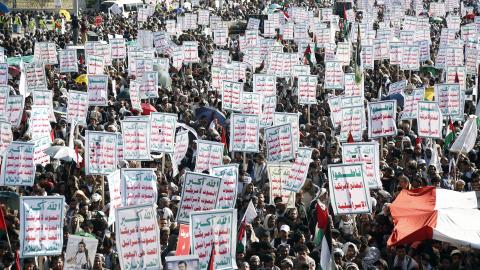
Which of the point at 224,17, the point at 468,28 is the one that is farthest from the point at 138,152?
the point at 224,17

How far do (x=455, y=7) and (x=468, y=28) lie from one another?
13.1 meters

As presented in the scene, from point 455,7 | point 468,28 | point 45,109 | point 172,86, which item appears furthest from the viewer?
point 455,7

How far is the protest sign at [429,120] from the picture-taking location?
19.4 m

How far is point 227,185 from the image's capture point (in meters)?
15.2

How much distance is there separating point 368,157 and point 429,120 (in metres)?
3.19

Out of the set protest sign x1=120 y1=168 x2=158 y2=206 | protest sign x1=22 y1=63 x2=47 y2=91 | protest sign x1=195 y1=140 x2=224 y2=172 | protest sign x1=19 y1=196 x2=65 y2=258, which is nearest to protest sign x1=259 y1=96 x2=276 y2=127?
protest sign x1=195 y1=140 x2=224 y2=172

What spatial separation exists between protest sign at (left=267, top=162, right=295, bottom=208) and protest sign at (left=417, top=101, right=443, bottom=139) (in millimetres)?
3406

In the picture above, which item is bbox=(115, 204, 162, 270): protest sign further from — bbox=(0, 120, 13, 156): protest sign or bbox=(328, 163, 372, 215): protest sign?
bbox=(0, 120, 13, 156): protest sign

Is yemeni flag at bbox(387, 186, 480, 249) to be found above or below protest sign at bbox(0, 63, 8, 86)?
below

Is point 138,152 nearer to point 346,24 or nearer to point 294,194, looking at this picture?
point 294,194

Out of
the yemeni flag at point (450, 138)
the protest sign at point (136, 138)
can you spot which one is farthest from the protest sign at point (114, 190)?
the yemeni flag at point (450, 138)

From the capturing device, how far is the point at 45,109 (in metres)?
20.0

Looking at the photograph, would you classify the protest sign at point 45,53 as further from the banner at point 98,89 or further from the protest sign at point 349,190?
the protest sign at point 349,190

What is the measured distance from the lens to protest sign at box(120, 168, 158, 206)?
49.1 ft
